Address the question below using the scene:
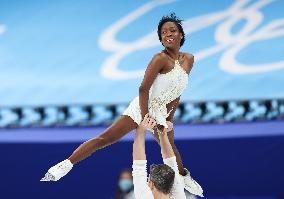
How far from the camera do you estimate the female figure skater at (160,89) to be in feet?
12.2

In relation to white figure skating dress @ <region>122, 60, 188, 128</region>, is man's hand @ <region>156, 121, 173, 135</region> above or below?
below

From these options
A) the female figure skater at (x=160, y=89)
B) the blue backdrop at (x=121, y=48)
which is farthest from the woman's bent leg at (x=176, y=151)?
the blue backdrop at (x=121, y=48)

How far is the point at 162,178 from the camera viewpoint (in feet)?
11.4

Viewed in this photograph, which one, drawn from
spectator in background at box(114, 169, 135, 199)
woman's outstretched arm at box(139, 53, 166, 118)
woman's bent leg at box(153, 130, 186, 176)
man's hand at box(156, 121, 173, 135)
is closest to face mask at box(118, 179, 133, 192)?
spectator in background at box(114, 169, 135, 199)

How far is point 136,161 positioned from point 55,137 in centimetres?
275

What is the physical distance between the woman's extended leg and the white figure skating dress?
38mm

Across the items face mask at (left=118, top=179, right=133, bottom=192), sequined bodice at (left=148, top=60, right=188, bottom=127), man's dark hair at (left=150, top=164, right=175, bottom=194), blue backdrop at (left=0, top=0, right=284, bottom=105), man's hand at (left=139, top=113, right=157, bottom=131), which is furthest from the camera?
blue backdrop at (left=0, top=0, right=284, bottom=105)

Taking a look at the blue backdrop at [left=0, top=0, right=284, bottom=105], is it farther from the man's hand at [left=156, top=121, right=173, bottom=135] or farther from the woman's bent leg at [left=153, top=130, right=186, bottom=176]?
the man's hand at [left=156, top=121, right=173, bottom=135]

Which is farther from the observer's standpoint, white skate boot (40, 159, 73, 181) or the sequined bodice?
white skate boot (40, 159, 73, 181)

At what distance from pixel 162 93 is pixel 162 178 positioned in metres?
0.51

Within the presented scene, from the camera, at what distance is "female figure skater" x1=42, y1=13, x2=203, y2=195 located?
3.73 meters

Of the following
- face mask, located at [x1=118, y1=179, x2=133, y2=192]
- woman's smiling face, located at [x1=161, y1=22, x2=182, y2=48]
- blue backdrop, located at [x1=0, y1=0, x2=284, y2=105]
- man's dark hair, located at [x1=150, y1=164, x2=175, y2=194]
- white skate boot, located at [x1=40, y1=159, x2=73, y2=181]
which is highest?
blue backdrop, located at [x1=0, y1=0, x2=284, y2=105]

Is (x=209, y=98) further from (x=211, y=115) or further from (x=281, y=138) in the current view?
(x=281, y=138)

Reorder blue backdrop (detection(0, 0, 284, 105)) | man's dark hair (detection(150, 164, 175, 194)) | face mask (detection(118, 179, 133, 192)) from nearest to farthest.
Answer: man's dark hair (detection(150, 164, 175, 194)) → face mask (detection(118, 179, 133, 192)) → blue backdrop (detection(0, 0, 284, 105))
